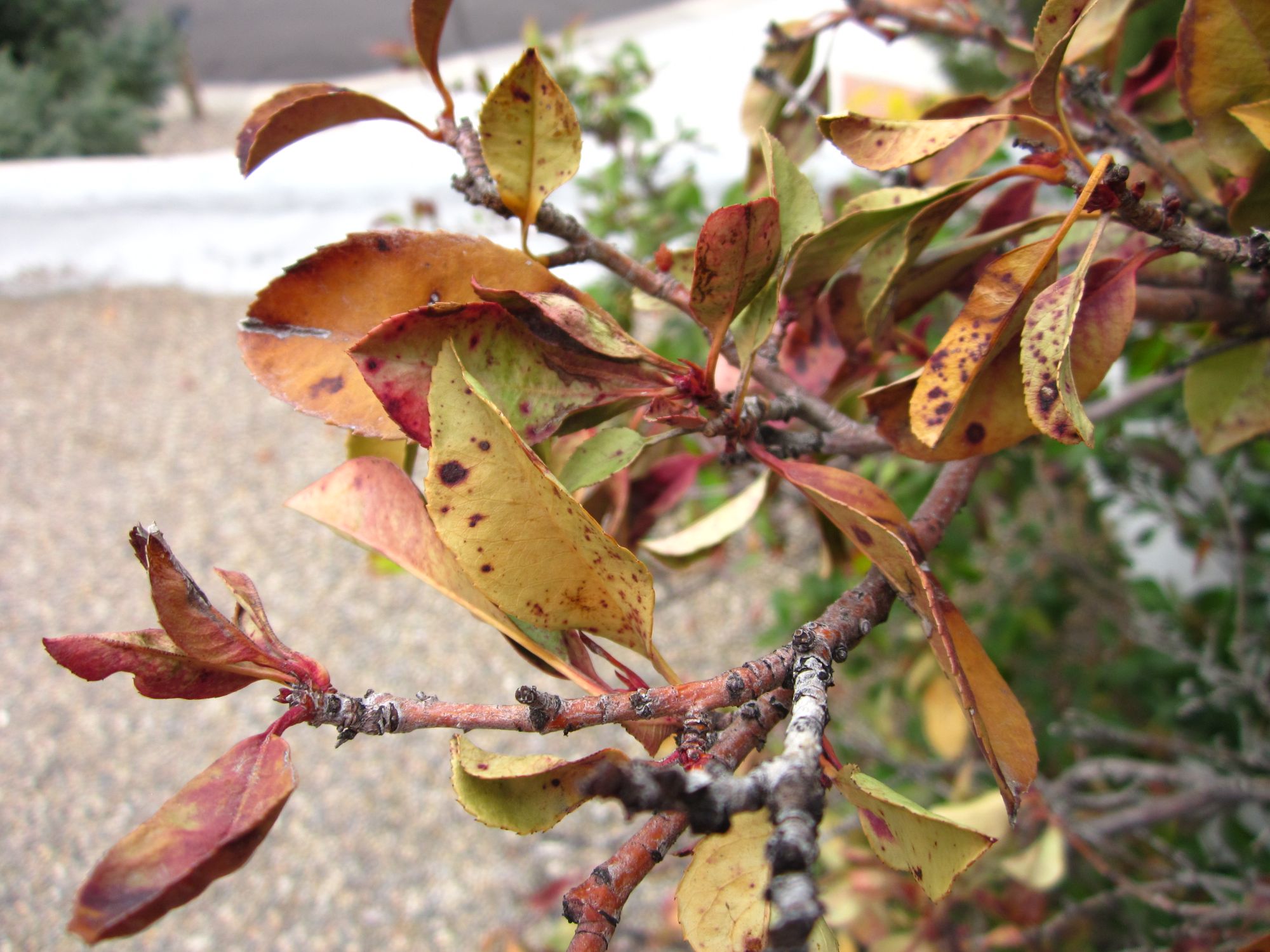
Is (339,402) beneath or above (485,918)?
above

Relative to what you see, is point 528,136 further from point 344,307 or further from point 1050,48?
point 1050,48

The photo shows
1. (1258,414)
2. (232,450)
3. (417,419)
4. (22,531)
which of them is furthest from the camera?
(232,450)

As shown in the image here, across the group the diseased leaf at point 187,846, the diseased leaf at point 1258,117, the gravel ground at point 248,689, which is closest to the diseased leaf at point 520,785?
the diseased leaf at point 187,846

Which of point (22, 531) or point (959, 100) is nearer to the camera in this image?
point (959, 100)

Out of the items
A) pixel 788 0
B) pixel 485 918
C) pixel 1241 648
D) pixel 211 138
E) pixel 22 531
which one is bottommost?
pixel 485 918

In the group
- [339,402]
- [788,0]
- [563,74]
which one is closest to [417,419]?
[339,402]

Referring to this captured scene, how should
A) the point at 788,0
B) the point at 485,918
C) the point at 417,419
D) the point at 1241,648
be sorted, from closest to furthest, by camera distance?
1. the point at 417,419
2. the point at 1241,648
3. the point at 485,918
4. the point at 788,0

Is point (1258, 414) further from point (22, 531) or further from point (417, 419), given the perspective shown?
point (22, 531)
